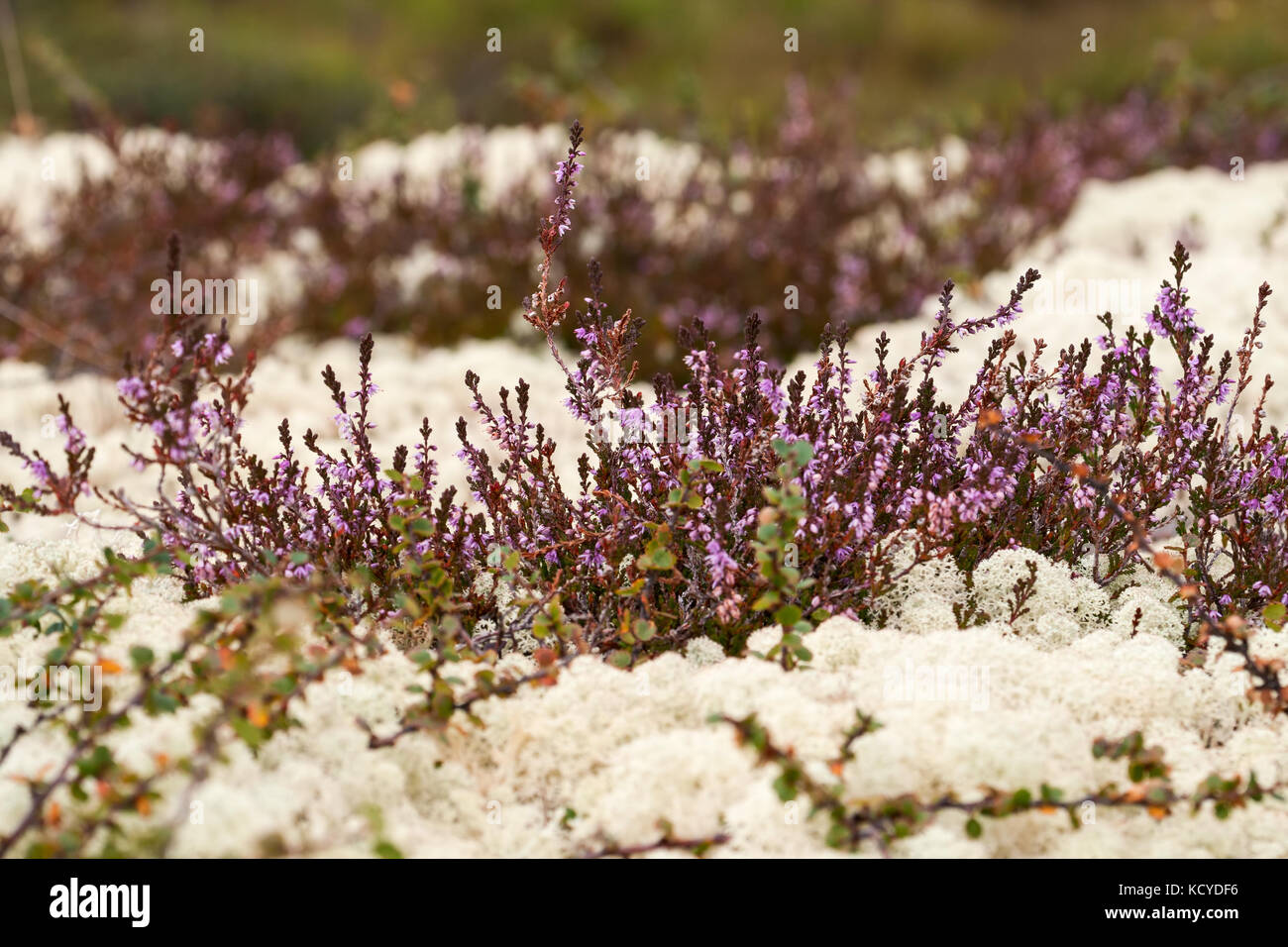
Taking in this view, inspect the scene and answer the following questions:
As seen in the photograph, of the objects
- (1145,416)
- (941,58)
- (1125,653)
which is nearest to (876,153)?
(1145,416)

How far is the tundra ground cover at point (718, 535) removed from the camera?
237 centimetres

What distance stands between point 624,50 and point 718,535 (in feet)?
65.3

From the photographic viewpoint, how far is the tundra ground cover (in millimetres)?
2369

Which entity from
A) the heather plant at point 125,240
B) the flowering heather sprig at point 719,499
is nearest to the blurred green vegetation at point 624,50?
the heather plant at point 125,240

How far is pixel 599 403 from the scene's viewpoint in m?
2.90

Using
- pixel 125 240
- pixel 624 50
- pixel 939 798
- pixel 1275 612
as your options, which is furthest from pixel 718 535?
pixel 624 50

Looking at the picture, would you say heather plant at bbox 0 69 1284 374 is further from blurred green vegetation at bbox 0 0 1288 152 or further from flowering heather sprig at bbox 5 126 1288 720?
blurred green vegetation at bbox 0 0 1288 152

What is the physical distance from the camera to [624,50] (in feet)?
68.8

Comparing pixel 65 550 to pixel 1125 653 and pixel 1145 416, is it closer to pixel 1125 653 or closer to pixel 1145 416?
pixel 1125 653

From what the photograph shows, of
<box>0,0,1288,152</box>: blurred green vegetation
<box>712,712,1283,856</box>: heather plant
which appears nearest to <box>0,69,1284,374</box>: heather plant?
<box>0,0,1288,152</box>: blurred green vegetation

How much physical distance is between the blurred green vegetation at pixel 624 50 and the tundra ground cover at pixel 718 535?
28.7ft

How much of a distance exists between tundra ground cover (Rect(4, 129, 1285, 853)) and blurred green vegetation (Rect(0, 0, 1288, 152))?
875cm
